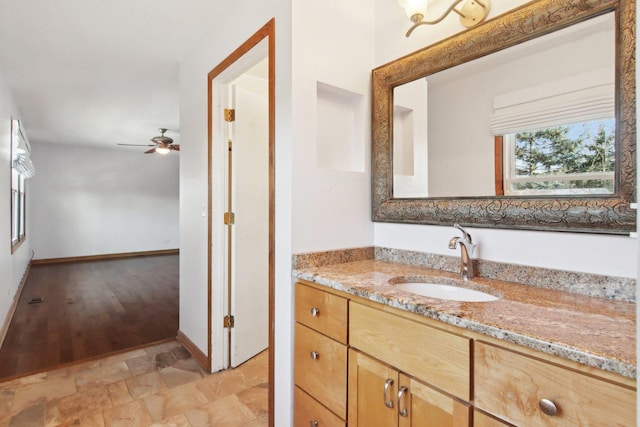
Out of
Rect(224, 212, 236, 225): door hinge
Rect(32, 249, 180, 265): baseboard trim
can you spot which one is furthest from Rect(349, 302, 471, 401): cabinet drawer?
Rect(32, 249, 180, 265): baseboard trim

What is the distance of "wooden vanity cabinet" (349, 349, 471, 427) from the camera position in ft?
2.85

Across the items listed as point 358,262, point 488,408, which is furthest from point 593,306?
point 358,262

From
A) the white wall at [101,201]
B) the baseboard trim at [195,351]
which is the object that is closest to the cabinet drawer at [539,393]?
the baseboard trim at [195,351]

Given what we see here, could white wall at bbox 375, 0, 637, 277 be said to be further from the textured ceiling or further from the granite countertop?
the textured ceiling

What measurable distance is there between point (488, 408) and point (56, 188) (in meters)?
8.22

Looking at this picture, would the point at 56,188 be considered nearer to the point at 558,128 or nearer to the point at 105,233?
the point at 105,233

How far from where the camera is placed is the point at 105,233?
7.05 meters

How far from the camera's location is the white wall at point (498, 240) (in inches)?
40.2

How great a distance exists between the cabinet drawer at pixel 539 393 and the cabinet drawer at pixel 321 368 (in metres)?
0.51

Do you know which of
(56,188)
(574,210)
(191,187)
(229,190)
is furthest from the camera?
(56,188)

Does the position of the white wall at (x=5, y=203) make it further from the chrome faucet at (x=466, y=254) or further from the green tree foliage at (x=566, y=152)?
the green tree foliage at (x=566, y=152)

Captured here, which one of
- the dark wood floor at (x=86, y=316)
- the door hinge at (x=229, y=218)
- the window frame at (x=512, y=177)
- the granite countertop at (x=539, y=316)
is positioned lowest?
the dark wood floor at (x=86, y=316)

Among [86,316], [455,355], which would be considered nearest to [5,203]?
[86,316]

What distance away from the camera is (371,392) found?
1077mm
